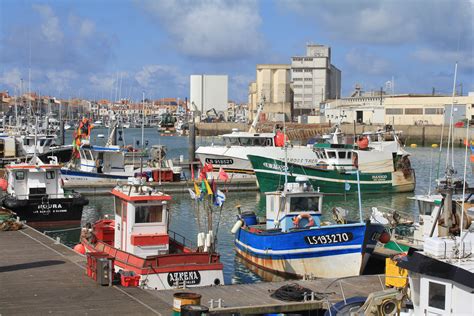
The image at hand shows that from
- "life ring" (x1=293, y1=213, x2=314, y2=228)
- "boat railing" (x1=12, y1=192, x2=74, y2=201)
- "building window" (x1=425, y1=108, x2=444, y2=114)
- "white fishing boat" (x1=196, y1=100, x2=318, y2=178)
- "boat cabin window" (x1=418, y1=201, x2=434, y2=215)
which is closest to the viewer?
"boat cabin window" (x1=418, y1=201, x2=434, y2=215)

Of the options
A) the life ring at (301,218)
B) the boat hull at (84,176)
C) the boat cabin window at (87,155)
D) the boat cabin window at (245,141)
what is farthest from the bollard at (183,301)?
the boat cabin window at (245,141)

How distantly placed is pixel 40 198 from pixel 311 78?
151336 mm

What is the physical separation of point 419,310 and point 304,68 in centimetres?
17116

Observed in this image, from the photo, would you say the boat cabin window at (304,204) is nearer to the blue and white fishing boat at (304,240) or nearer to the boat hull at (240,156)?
the blue and white fishing boat at (304,240)

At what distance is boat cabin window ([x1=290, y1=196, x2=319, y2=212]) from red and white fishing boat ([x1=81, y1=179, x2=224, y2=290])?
184 inches

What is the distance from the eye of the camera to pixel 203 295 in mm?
16000

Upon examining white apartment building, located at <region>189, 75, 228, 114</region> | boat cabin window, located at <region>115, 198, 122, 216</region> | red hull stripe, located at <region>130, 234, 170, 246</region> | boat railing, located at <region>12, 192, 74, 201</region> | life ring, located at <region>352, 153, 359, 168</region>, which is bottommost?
boat railing, located at <region>12, 192, 74, 201</region>

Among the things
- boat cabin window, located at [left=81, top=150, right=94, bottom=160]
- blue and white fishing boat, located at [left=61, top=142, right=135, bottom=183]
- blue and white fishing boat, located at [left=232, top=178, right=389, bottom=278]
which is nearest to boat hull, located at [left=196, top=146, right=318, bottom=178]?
blue and white fishing boat, located at [left=61, top=142, right=135, bottom=183]

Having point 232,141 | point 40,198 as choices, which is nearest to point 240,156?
point 232,141

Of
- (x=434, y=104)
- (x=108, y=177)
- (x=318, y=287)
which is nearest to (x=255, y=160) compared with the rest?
(x=108, y=177)

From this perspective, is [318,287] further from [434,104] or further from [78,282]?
[434,104]

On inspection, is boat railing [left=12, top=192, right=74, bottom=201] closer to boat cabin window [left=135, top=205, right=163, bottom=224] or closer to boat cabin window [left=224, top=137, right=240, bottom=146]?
boat cabin window [left=135, top=205, right=163, bottom=224]

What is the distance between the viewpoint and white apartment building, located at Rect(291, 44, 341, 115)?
178250mm

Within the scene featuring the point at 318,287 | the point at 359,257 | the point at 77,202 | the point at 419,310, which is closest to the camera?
the point at 419,310
